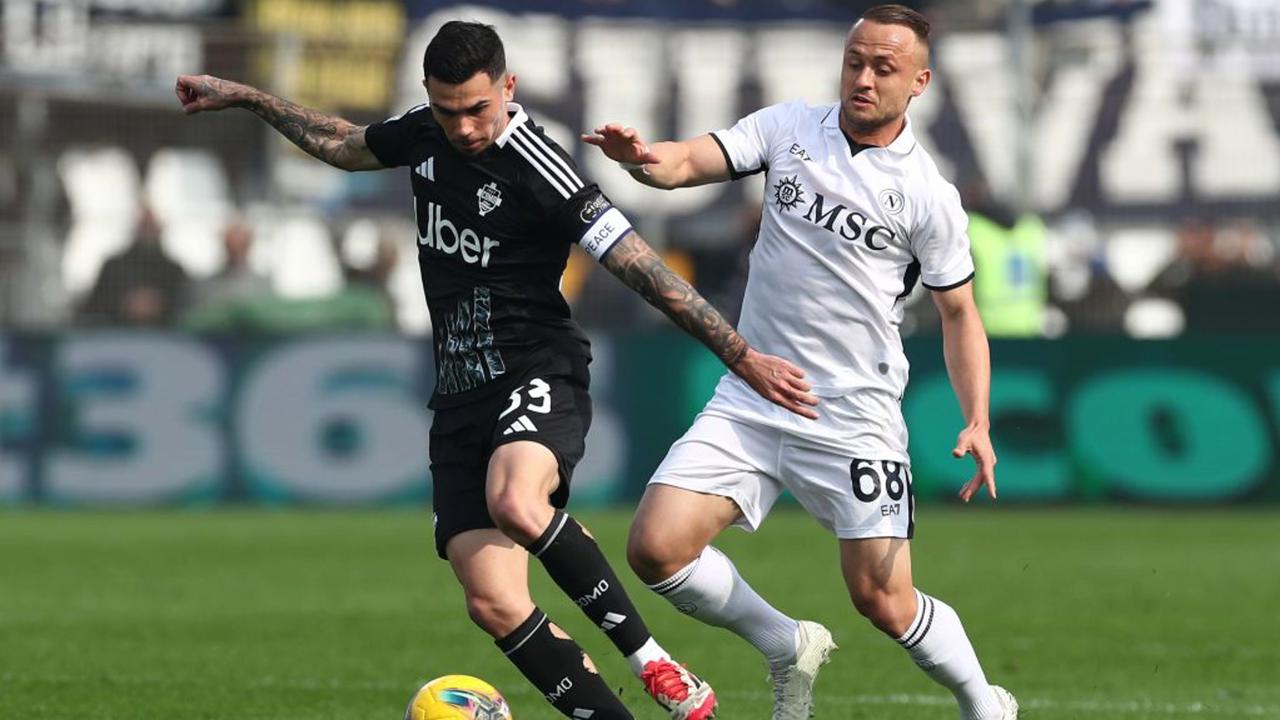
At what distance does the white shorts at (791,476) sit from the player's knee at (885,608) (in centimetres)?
19

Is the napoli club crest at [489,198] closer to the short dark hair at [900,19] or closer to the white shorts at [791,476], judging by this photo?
the white shorts at [791,476]

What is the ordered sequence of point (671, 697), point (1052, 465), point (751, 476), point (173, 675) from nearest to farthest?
1. point (671, 697)
2. point (751, 476)
3. point (173, 675)
4. point (1052, 465)

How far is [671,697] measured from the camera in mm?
6766

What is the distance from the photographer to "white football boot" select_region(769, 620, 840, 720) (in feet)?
24.6

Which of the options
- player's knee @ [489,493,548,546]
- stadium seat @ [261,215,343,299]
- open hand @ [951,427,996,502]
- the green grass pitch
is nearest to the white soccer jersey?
open hand @ [951,427,996,502]

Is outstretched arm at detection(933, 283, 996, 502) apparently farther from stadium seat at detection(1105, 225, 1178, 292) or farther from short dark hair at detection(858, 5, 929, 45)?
stadium seat at detection(1105, 225, 1178, 292)

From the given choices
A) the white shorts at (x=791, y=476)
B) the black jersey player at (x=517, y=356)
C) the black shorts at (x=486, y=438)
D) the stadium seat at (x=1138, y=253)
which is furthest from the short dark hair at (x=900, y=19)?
the stadium seat at (x=1138, y=253)

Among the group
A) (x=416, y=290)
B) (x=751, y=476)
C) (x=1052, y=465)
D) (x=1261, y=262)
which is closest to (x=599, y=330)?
(x=416, y=290)

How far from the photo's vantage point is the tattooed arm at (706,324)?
6656 millimetres

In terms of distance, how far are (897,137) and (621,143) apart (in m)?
0.96

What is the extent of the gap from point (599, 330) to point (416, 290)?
2.11m

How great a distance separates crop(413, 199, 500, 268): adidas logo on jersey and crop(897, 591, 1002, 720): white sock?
1845 millimetres

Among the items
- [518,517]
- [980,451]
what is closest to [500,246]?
[518,517]

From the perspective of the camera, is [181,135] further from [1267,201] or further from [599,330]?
[1267,201]
